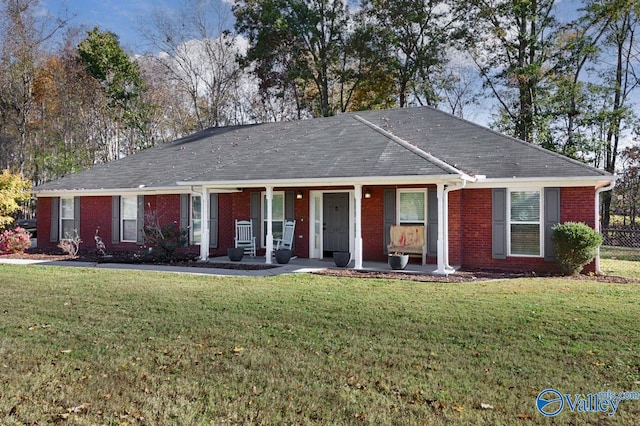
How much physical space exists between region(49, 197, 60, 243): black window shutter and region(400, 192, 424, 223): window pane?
1292 cm

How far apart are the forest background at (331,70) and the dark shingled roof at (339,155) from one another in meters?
9.48

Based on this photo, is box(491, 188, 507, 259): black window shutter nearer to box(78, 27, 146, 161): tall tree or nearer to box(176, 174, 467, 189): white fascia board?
box(176, 174, 467, 189): white fascia board

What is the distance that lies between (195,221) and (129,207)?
283 cm

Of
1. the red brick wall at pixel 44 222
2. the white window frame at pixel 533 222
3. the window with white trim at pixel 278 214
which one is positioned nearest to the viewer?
the white window frame at pixel 533 222

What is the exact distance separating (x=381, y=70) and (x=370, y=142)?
1500 centimetres

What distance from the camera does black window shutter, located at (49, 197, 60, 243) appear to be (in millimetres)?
17453

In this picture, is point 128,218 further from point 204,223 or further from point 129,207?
point 204,223

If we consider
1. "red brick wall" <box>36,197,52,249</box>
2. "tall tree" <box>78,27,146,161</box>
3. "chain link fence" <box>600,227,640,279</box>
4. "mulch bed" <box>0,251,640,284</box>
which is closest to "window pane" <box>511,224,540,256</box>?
"mulch bed" <box>0,251,640,284</box>

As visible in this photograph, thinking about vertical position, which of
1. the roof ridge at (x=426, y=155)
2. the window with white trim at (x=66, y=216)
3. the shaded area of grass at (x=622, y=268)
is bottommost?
the shaded area of grass at (x=622, y=268)

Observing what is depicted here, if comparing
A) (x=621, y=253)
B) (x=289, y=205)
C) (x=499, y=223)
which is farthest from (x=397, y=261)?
(x=621, y=253)

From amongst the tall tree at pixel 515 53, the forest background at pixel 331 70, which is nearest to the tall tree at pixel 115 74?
the forest background at pixel 331 70

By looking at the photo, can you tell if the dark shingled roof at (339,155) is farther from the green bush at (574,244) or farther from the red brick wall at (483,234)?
the green bush at (574,244)

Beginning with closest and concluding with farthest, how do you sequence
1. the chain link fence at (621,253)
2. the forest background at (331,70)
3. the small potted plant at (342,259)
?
the small potted plant at (342,259) → the chain link fence at (621,253) → the forest background at (331,70)

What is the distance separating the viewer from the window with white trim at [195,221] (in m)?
15.3
